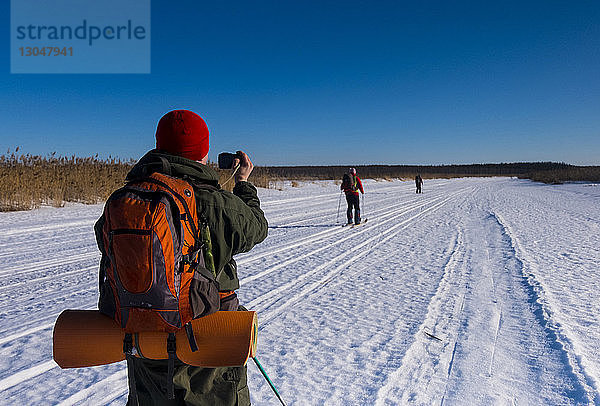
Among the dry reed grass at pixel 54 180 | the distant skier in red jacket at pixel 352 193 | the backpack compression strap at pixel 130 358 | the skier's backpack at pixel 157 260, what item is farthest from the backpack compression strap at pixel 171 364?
the dry reed grass at pixel 54 180

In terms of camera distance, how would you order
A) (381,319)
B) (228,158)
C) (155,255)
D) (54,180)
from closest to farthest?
1. (155,255)
2. (228,158)
3. (381,319)
4. (54,180)

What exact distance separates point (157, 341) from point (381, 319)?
333cm

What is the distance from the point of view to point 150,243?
155 cm

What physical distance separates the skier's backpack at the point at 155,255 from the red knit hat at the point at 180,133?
0.54 ft

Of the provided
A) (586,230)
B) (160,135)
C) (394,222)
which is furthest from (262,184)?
(160,135)

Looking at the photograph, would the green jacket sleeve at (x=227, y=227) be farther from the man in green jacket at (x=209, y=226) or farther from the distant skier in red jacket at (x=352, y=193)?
the distant skier in red jacket at (x=352, y=193)

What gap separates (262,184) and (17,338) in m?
23.4

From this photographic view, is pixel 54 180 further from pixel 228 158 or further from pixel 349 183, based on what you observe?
pixel 228 158

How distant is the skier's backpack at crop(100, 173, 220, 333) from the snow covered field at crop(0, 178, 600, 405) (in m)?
1.70

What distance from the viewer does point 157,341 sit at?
5.57 feet

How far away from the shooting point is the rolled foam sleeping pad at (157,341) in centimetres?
170

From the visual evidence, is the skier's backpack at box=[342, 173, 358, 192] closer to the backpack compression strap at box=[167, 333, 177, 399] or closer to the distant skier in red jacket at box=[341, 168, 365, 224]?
the distant skier in red jacket at box=[341, 168, 365, 224]

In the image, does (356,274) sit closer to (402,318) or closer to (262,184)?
(402,318)

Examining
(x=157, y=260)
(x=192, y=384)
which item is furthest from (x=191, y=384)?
(x=157, y=260)
